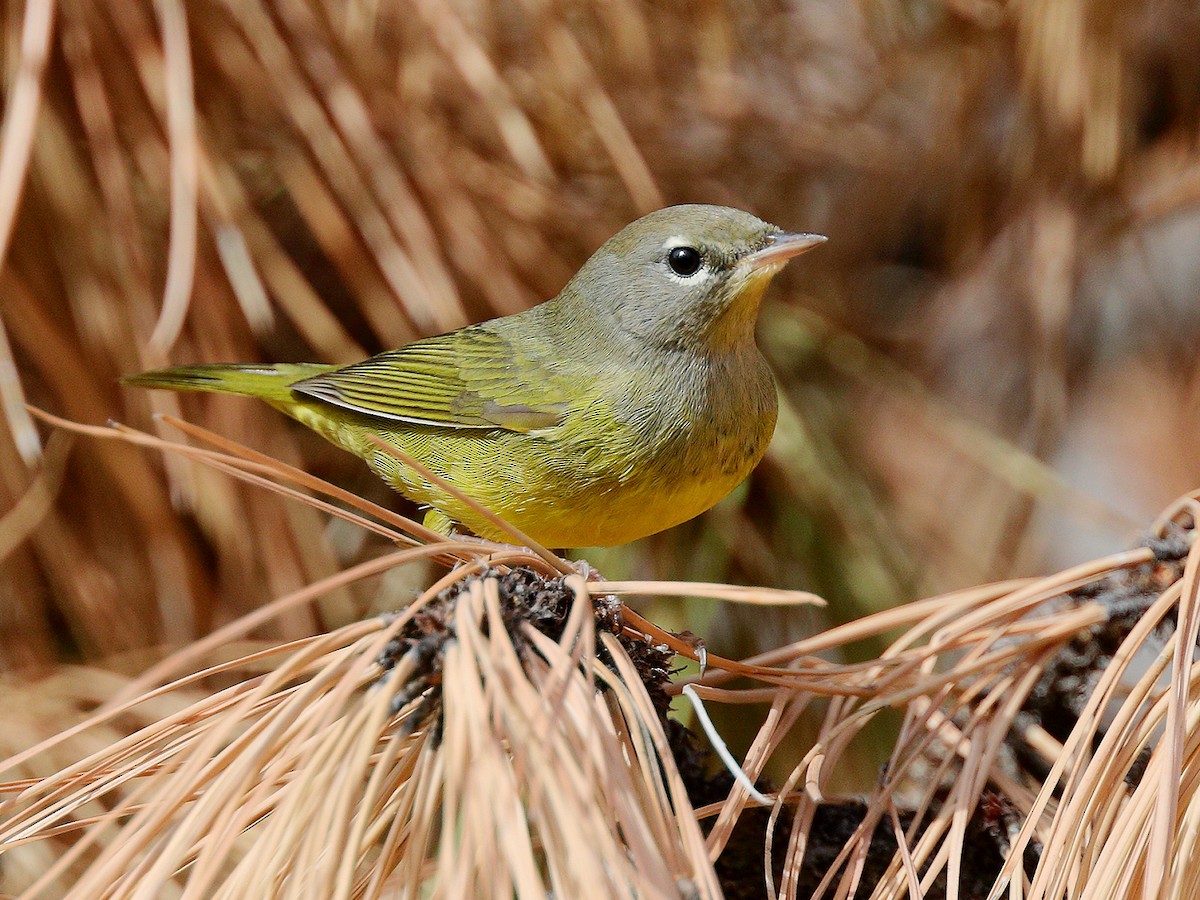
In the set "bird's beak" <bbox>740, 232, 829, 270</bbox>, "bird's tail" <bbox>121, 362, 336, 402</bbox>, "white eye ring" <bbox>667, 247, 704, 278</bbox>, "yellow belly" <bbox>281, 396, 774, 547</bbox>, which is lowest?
"yellow belly" <bbox>281, 396, 774, 547</bbox>

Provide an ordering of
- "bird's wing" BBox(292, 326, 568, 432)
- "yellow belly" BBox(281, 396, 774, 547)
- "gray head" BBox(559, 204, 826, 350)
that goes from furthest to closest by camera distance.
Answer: "bird's wing" BBox(292, 326, 568, 432) → "gray head" BBox(559, 204, 826, 350) → "yellow belly" BBox(281, 396, 774, 547)

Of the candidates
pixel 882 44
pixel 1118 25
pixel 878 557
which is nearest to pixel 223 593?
pixel 878 557

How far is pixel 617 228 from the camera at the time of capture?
108 inches

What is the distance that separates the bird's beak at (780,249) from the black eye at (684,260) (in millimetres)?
108

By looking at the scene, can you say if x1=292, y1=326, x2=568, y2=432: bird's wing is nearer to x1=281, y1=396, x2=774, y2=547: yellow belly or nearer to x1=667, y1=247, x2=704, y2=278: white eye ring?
x1=281, y1=396, x2=774, y2=547: yellow belly

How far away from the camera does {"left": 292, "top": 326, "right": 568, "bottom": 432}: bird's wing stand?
2.37m

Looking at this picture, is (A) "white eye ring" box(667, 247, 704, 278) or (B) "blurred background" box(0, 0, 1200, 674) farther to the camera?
(A) "white eye ring" box(667, 247, 704, 278)

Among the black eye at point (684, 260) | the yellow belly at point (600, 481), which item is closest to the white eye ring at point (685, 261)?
the black eye at point (684, 260)

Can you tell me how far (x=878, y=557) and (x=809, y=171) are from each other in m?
1.08

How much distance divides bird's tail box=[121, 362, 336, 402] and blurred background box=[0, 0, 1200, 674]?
8 cm

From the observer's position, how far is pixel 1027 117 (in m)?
2.65

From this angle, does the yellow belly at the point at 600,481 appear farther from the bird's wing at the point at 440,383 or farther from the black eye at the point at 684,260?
the black eye at the point at 684,260

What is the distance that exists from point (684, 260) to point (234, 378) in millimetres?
968

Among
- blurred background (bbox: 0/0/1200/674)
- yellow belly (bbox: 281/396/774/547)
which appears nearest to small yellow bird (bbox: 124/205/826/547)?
yellow belly (bbox: 281/396/774/547)
